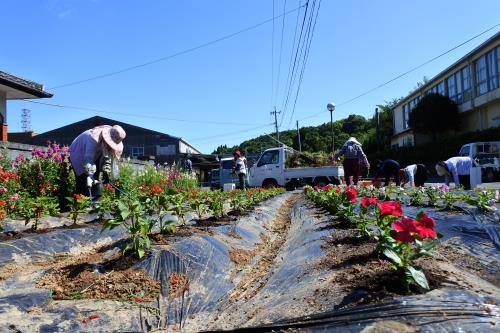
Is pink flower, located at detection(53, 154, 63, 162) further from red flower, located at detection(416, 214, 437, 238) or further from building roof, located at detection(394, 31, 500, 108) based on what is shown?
building roof, located at detection(394, 31, 500, 108)

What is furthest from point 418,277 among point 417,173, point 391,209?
point 417,173

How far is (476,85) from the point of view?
27.2m

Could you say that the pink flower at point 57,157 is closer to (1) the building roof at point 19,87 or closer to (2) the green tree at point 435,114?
(1) the building roof at point 19,87

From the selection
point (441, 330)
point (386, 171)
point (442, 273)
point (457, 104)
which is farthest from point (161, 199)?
point (457, 104)

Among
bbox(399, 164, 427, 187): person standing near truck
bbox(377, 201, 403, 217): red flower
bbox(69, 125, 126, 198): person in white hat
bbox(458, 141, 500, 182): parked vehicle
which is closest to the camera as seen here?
bbox(377, 201, 403, 217): red flower

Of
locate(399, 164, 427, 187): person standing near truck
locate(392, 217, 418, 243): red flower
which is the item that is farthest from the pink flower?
locate(399, 164, 427, 187): person standing near truck

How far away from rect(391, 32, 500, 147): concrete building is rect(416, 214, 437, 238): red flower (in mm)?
25748

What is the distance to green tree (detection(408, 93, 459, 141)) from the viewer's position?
3011 centimetres

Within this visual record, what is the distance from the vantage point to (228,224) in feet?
18.9

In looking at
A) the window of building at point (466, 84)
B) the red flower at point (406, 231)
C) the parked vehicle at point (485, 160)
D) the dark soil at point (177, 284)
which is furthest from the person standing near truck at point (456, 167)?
the window of building at point (466, 84)

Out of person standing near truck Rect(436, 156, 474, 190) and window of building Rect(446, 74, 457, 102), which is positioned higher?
window of building Rect(446, 74, 457, 102)

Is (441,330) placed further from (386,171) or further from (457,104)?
(457,104)

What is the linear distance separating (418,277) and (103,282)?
2150 millimetres

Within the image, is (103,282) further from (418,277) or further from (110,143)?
(110,143)
